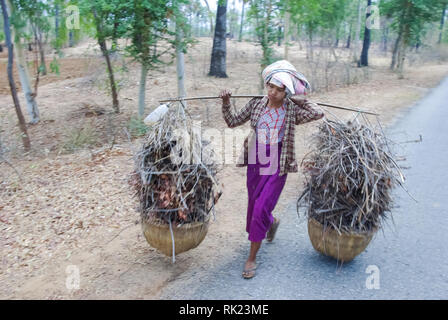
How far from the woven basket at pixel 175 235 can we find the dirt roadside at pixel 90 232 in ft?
1.08

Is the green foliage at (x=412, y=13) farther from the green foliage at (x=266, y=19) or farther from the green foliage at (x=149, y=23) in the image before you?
the green foliage at (x=149, y=23)

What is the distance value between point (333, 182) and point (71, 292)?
Result: 91.3 inches

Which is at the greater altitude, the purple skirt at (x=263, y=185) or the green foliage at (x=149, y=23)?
the green foliage at (x=149, y=23)

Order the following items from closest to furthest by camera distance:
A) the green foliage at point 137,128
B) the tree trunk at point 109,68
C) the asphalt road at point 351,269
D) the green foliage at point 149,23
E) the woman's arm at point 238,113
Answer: the asphalt road at point 351,269, the woman's arm at point 238,113, the green foliage at point 149,23, the green foliage at point 137,128, the tree trunk at point 109,68

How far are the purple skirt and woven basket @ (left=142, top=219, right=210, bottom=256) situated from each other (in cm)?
45

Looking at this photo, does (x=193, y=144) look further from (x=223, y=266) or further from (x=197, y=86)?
(x=197, y=86)

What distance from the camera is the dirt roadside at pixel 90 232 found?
3213 mm

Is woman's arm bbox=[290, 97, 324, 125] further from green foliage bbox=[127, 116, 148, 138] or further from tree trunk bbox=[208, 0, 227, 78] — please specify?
tree trunk bbox=[208, 0, 227, 78]

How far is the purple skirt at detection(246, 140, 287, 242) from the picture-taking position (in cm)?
320

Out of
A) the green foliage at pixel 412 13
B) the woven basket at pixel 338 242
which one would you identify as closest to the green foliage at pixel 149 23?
the woven basket at pixel 338 242

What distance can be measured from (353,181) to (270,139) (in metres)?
0.77

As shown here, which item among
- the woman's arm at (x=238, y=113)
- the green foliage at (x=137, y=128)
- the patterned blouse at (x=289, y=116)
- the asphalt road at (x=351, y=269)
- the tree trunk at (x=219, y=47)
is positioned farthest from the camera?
the tree trunk at (x=219, y=47)

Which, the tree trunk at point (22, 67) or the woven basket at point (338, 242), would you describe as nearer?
the woven basket at point (338, 242)

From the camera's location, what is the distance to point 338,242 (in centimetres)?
315
